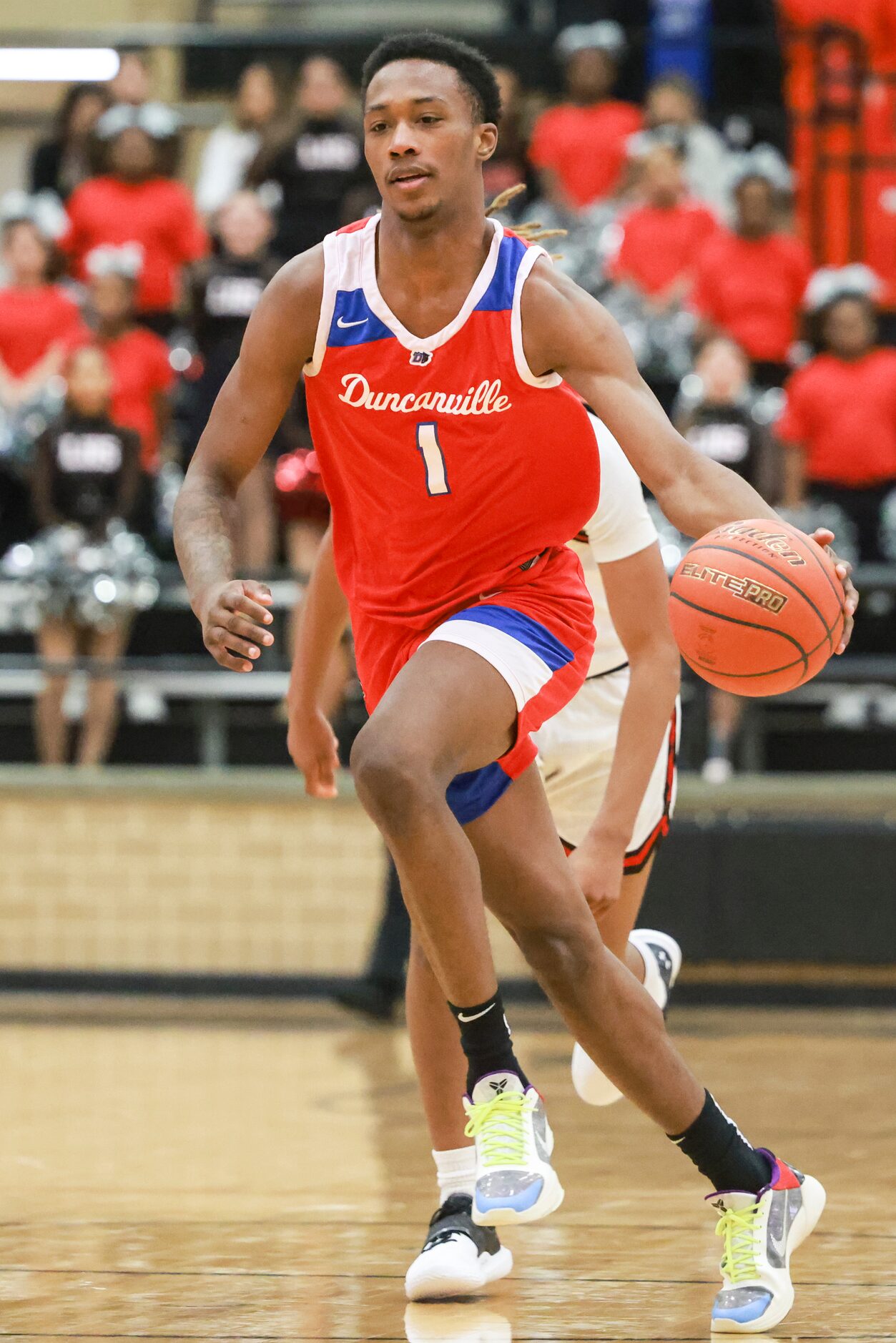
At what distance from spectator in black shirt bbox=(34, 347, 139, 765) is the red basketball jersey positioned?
5.15 meters

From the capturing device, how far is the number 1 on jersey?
3.35 meters

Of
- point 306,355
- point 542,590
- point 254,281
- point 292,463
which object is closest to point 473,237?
point 306,355

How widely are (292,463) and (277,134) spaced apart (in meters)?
2.91

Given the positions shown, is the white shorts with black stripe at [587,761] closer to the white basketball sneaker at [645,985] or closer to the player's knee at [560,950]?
the white basketball sneaker at [645,985]

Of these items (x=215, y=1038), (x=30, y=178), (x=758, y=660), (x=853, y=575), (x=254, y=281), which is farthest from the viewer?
(x=30, y=178)

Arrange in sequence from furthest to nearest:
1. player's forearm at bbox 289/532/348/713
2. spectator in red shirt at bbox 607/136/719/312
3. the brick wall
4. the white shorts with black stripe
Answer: spectator in red shirt at bbox 607/136/719/312 < the brick wall < the white shorts with black stripe < player's forearm at bbox 289/532/348/713

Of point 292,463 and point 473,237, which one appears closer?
point 473,237

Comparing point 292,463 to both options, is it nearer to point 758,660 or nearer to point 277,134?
point 277,134

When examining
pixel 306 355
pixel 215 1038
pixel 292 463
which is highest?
pixel 306 355

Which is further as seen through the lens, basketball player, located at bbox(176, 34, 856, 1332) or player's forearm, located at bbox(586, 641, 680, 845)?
player's forearm, located at bbox(586, 641, 680, 845)

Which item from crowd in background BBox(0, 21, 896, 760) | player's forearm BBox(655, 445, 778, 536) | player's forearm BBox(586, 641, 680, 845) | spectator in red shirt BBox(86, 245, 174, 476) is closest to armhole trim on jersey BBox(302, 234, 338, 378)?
player's forearm BBox(655, 445, 778, 536)

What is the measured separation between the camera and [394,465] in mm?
3398

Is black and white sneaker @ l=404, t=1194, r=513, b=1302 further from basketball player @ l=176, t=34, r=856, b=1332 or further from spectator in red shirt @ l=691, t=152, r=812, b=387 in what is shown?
spectator in red shirt @ l=691, t=152, r=812, b=387

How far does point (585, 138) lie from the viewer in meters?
10.5
